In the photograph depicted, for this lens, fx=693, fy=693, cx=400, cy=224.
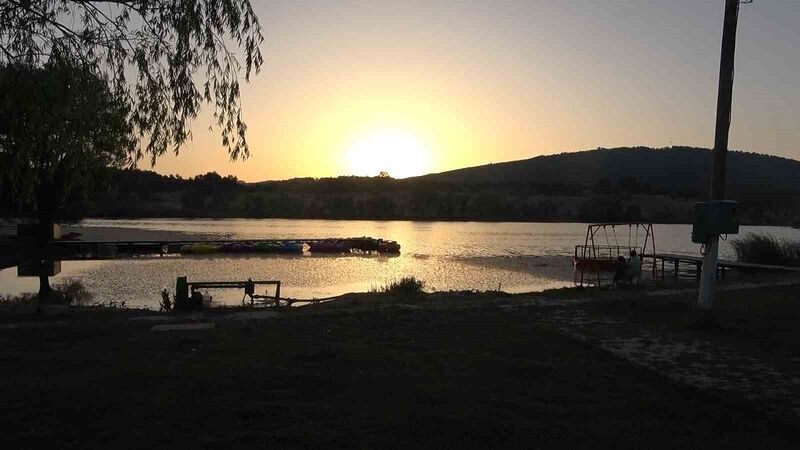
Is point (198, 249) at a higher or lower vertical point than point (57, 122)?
lower

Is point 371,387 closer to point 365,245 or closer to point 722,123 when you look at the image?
point 722,123

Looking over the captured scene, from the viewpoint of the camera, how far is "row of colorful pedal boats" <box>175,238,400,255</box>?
4757cm

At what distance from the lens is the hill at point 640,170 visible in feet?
403

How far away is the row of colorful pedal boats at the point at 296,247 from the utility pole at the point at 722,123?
3798 centimetres

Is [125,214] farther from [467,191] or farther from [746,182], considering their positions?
[746,182]

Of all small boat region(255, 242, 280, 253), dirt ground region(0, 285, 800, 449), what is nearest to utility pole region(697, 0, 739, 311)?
dirt ground region(0, 285, 800, 449)

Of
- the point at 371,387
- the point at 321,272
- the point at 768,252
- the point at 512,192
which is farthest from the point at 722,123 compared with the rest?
the point at 512,192

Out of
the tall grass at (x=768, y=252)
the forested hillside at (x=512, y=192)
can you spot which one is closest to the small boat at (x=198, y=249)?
the tall grass at (x=768, y=252)

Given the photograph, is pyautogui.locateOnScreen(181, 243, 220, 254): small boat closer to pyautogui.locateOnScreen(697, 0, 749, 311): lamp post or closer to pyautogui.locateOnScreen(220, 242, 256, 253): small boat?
pyautogui.locateOnScreen(220, 242, 256, 253): small boat

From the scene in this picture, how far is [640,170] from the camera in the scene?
141000 mm

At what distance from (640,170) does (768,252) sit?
11608cm

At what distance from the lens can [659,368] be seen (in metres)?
7.80

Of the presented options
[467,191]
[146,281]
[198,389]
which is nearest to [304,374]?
[198,389]

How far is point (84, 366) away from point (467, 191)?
138 meters
